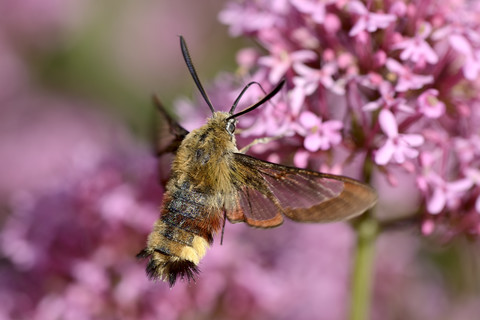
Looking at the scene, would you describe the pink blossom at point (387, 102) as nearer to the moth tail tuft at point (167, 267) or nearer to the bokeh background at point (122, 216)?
the bokeh background at point (122, 216)

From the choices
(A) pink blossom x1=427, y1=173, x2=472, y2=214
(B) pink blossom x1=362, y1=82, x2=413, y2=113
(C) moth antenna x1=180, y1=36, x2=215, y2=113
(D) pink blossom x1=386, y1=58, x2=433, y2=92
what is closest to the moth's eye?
(C) moth antenna x1=180, y1=36, x2=215, y2=113

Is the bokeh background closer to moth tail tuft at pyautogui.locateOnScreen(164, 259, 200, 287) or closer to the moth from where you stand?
the moth

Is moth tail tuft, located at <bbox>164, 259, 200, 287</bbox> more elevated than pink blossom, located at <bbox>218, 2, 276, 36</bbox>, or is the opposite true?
pink blossom, located at <bbox>218, 2, 276, 36</bbox>

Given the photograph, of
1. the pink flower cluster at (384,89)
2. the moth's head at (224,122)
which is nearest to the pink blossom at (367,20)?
the pink flower cluster at (384,89)

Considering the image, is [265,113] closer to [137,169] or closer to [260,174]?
[260,174]

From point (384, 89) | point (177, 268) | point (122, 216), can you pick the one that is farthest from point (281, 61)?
point (122, 216)

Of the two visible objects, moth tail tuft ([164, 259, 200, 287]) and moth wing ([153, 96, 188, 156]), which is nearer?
moth tail tuft ([164, 259, 200, 287])
